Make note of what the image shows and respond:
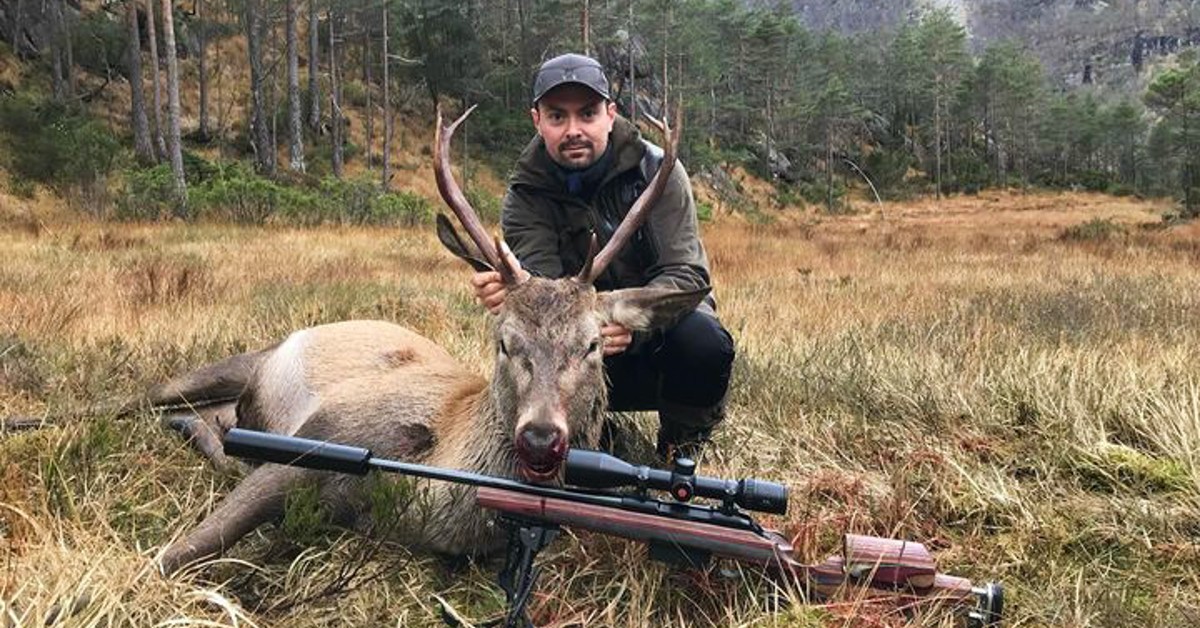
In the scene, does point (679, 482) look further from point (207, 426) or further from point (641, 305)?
point (207, 426)

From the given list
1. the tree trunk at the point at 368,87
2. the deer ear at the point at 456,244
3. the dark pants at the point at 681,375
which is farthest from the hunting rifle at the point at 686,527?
the tree trunk at the point at 368,87

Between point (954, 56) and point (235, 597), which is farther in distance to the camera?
point (954, 56)

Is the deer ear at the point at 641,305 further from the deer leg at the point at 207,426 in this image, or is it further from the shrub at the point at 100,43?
the shrub at the point at 100,43

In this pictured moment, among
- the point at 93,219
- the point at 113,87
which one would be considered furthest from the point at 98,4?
the point at 93,219

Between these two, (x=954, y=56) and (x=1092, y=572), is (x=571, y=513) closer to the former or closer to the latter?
(x=1092, y=572)

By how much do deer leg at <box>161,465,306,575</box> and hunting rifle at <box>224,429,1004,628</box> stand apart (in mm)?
413

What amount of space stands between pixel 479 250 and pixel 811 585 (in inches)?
67.8

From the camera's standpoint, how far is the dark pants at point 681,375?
3.80 meters

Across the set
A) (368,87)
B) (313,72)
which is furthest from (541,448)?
(368,87)

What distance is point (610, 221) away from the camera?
13.3ft

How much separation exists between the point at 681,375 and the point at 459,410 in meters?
0.98

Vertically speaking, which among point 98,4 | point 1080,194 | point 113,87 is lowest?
point 1080,194

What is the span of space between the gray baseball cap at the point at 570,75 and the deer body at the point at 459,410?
0.51m

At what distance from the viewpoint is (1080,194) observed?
203 feet
